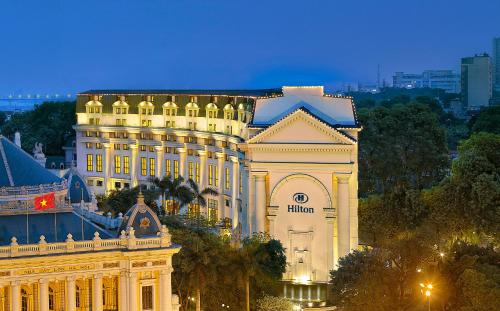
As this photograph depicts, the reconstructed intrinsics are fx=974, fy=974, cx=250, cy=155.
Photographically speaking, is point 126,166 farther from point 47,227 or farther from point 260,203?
point 47,227

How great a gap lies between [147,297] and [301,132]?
29235 millimetres

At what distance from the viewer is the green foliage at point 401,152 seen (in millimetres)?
136625

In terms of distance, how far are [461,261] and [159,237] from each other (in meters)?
22.1

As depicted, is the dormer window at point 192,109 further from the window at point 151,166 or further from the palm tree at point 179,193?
the palm tree at point 179,193

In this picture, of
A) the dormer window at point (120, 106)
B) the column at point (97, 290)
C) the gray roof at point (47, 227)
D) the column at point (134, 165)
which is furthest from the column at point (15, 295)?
the dormer window at point (120, 106)

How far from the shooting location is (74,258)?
200 ft

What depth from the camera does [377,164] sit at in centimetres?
13712

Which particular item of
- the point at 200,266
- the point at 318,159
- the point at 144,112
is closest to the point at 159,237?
the point at 200,266

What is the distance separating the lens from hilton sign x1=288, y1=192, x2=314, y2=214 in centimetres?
8831

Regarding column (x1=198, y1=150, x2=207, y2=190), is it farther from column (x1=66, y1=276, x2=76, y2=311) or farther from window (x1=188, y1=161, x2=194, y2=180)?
column (x1=66, y1=276, x2=76, y2=311)

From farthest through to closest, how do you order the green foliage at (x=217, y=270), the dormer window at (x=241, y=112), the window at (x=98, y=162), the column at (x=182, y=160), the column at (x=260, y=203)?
the window at (x=98, y=162), the column at (x=182, y=160), the dormer window at (x=241, y=112), the column at (x=260, y=203), the green foliage at (x=217, y=270)

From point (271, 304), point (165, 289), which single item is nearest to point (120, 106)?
point (271, 304)

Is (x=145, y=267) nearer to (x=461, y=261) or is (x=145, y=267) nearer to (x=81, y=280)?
(x=81, y=280)

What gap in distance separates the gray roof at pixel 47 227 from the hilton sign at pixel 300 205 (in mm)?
27229
